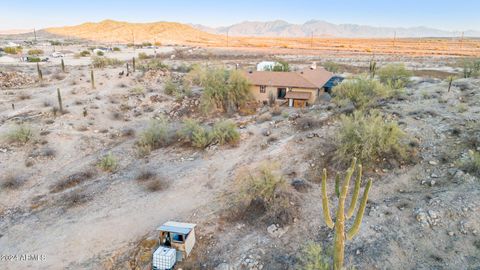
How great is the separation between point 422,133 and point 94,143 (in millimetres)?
18709

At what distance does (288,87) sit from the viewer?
2739 centimetres

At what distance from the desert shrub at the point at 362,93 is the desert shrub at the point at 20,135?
19.7 meters

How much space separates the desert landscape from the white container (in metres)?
0.65

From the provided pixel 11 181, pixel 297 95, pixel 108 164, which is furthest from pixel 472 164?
pixel 11 181

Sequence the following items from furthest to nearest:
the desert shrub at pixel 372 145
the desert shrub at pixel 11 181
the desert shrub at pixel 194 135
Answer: the desert shrub at pixel 194 135
the desert shrub at pixel 11 181
the desert shrub at pixel 372 145

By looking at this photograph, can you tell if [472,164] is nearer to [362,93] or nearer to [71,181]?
[362,93]

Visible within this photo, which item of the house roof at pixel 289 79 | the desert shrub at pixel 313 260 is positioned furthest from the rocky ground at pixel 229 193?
the house roof at pixel 289 79

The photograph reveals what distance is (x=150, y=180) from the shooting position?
15859mm

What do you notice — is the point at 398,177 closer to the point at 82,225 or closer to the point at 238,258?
the point at 238,258

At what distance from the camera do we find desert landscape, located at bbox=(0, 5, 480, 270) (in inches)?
418

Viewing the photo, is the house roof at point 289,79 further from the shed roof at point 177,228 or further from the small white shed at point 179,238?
the small white shed at point 179,238

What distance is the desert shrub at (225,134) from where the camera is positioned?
19.3 metres

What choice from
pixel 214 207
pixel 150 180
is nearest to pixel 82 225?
pixel 150 180

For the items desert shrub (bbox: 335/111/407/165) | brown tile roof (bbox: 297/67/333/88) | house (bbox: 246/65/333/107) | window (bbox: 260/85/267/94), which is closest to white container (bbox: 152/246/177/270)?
desert shrub (bbox: 335/111/407/165)
